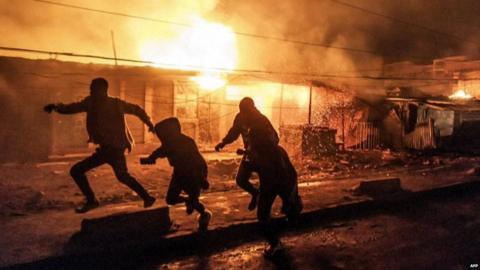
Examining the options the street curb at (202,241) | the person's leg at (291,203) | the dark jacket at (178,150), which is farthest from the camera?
the dark jacket at (178,150)

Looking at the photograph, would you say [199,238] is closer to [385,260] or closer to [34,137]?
[385,260]

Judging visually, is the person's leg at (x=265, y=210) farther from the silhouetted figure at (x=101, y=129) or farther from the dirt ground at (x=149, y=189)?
the silhouetted figure at (x=101, y=129)

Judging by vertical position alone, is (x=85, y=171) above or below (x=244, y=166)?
below

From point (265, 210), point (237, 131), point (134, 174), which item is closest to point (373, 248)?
point (265, 210)

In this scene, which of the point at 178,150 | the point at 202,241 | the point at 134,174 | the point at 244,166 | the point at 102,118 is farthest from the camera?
the point at 134,174

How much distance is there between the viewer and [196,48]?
18219 millimetres

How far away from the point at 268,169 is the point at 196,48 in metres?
14.3

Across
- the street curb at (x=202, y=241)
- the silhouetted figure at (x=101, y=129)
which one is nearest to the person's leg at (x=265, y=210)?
the street curb at (x=202, y=241)

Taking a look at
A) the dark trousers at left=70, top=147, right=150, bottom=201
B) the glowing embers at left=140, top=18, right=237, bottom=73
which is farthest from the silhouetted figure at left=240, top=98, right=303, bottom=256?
the glowing embers at left=140, top=18, right=237, bottom=73

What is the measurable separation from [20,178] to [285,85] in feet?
36.4

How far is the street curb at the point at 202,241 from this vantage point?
4660mm

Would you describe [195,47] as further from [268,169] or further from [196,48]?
[268,169]

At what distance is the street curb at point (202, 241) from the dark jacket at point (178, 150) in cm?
94

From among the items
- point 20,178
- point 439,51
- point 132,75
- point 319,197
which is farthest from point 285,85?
point 439,51
